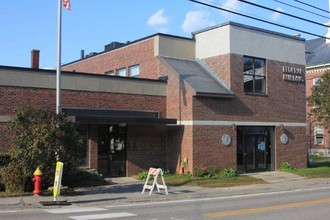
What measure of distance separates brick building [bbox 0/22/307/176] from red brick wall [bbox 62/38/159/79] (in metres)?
0.06

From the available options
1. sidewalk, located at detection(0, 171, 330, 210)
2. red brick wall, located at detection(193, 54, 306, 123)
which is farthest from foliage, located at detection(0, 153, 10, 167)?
red brick wall, located at detection(193, 54, 306, 123)

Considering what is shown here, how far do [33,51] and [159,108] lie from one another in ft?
28.7

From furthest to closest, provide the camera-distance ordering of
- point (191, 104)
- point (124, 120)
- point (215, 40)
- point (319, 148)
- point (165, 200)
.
Result: point (319, 148), point (215, 40), point (191, 104), point (124, 120), point (165, 200)

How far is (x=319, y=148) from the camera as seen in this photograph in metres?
52.8

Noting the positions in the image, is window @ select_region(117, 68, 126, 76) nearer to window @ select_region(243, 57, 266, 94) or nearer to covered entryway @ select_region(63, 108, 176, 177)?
covered entryway @ select_region(63, 108, 176, 177)

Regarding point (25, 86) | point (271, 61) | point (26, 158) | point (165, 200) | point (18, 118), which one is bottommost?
point (165, 200)

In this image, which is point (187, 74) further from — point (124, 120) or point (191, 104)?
point (124, 120)

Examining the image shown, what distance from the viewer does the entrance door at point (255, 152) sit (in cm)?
2684

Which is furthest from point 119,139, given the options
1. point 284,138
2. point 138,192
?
point 284,138

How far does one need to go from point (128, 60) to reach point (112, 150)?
8004 millimetres

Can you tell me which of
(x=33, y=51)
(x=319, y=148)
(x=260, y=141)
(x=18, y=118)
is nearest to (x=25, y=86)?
(x=18, y=118)

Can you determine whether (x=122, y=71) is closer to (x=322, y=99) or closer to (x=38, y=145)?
(x=322, y=99)

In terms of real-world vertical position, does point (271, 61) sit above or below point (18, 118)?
above

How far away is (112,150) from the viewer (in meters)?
23.5
